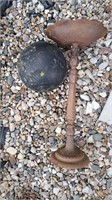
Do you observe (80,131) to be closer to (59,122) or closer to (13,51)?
(59,122)

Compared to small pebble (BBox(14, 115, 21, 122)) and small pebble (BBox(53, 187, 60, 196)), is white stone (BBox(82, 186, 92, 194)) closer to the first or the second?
small pebble (BBox(53, 187, 60, 196))

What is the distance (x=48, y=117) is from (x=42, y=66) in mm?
265

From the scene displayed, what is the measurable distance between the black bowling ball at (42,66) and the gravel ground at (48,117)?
0.15 metres

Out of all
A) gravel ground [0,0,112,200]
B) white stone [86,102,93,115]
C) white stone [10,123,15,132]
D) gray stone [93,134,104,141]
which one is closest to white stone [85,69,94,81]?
gravel ground [0,0,112,200]

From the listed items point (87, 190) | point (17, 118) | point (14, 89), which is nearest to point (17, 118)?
point (17, 118)

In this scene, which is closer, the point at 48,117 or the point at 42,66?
the point at 42,66

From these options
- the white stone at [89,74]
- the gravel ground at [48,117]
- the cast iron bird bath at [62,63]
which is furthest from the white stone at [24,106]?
the white stone at [89,74]

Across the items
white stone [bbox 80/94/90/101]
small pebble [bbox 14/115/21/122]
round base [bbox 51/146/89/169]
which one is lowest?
round base [bbox 51/146/89/169]

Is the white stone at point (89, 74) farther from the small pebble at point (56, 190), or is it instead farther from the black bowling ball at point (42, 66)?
the small pebble at point (56, 190)

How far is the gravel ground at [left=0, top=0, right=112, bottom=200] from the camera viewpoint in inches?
59.2

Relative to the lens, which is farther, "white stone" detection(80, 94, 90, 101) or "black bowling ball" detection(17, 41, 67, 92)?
"white stone" detection(80, 94, 90, 101)

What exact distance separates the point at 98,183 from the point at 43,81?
46 cm

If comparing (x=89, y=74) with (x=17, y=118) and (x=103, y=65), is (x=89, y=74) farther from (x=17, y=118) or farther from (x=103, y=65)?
(x=17, y=118)

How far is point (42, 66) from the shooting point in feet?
4.42
